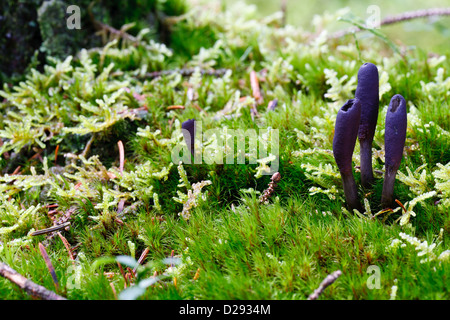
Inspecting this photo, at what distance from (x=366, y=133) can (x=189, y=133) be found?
843 mm

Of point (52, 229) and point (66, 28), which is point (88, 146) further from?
point (66, 28)

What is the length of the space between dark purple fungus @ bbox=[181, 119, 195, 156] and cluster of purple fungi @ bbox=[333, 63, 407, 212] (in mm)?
716

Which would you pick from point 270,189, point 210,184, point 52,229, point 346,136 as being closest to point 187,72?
point 210,184

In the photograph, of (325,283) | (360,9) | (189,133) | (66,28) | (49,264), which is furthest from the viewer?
(360,9)

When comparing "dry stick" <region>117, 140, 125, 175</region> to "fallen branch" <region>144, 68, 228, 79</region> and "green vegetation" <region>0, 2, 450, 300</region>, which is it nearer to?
"green vegetation" <region>0, 2, 450, 300</region>

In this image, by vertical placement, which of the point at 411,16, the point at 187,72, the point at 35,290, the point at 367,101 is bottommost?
the point at 35,290

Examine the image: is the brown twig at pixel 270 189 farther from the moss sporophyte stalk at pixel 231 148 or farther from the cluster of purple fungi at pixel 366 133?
the cluster of purple fungi at pixel 366 133

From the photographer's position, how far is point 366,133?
1704 mm

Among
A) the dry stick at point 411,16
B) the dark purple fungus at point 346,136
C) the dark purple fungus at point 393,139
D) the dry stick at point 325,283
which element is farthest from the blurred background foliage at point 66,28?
the dry stick at point 325,283

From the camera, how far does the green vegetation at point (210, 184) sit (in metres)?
1.52

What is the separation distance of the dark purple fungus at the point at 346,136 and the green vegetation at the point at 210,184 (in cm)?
15

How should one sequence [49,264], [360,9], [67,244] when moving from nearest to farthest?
[49,264], [67,244], [360,9]

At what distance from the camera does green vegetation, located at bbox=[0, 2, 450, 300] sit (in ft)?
4.99

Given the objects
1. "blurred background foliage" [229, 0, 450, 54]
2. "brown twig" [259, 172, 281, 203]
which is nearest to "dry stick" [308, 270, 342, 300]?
"brown twig" [259, 172, 281, 203]
